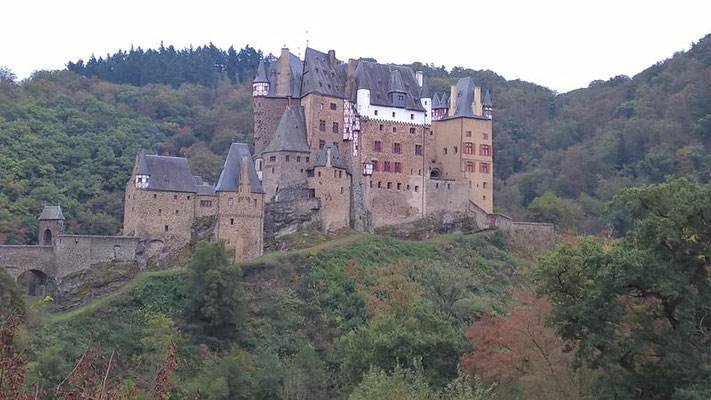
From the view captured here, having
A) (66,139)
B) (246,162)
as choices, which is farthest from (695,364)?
(66,139)

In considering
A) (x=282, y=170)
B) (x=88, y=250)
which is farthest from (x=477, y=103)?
(x=88, y=250)

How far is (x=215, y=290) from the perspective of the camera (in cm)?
5347

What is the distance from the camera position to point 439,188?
6712 centimetres

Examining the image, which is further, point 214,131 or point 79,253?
point 214,131

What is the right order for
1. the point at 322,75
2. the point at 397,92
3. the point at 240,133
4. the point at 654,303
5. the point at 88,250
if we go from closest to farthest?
the point at 654,303 < the point at 88,250 < the point at 322,75 < the point at 397,92 < the point at 240,133

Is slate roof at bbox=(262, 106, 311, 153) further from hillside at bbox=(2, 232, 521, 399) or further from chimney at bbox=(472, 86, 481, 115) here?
chimney at bbox=(472, 86, 481, 115)

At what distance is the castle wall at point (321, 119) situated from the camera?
2511 inches

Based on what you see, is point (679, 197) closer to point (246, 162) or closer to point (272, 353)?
point (272, 353)

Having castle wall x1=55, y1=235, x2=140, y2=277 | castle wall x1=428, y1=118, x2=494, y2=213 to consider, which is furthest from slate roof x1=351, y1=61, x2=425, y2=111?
castle wall x1=55, y1=235, x2=140, y2=277

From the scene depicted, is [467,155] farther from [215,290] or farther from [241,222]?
[215,290]

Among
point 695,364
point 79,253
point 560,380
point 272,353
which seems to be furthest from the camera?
point 79,253

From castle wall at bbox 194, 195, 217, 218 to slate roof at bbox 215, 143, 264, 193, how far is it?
0.67 m

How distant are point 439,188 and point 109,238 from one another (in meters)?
20.5

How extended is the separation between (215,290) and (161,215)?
7220mm
